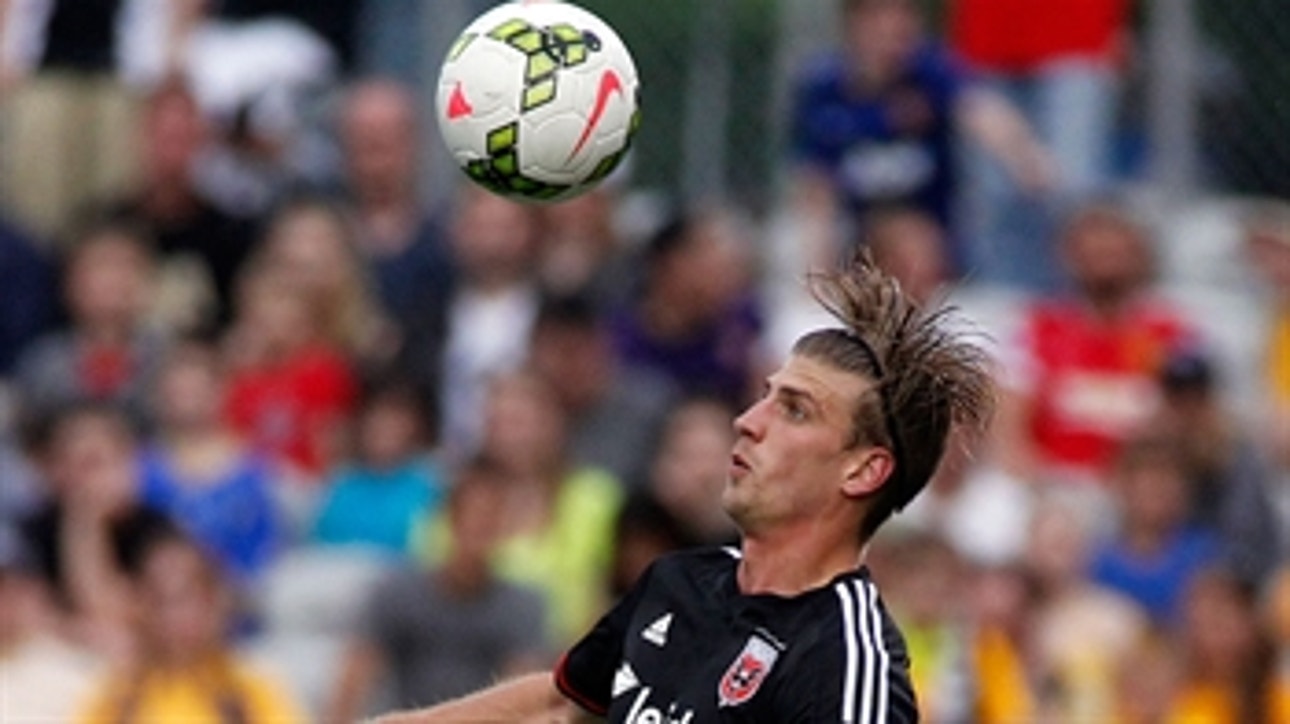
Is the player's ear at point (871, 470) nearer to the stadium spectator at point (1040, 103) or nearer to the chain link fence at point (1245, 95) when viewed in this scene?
the chain link fence at point (1245, 95)

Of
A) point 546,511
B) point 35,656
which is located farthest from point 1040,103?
point 35,656

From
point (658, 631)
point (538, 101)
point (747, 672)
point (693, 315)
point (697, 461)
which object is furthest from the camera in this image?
point (693, 315)

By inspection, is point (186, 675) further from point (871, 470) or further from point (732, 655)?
point (871, 470)

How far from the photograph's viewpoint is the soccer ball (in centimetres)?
713

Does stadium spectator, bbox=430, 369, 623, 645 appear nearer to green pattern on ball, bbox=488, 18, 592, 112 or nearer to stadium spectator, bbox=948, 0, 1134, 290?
stadium spectator, bbox=948, 0, 1134, 290

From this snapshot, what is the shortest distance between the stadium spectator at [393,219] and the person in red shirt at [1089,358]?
245 centimetres

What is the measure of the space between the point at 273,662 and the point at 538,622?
104 centimetres

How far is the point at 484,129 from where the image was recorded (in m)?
7.17

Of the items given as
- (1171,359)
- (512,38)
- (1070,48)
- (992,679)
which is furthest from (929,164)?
(512,38)

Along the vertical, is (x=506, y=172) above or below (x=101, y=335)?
above

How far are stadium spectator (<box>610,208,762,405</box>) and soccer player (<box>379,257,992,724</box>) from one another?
5.88 m

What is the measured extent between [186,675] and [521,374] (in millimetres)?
1888

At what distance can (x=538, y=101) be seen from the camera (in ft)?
23.4

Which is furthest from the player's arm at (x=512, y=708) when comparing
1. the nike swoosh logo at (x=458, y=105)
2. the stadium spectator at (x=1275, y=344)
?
the stadium spectator at (x=1275, y=344)
